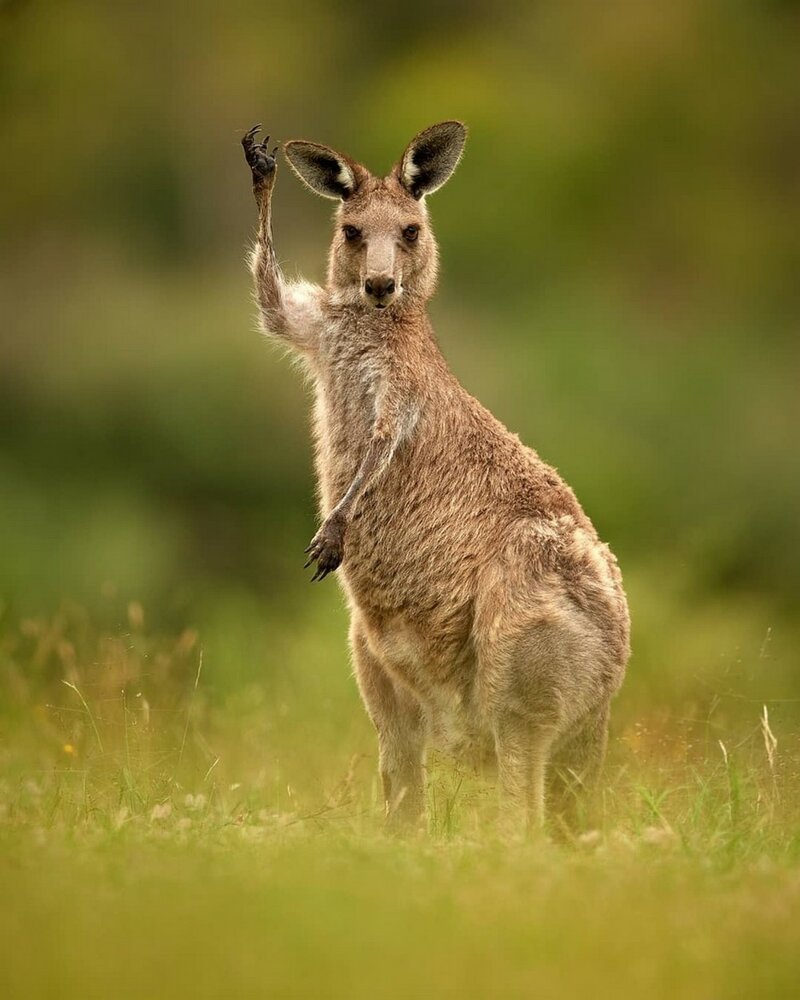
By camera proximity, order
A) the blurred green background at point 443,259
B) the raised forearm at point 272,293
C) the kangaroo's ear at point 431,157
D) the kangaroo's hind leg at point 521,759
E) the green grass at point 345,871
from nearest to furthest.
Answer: the green grass at point 345,871 → the kangaroo's hind leg at point 521,759 → the raised forearm at point 272,293 → the kangaroo's ear at point 431,157 → the blurred green background at point 443,259

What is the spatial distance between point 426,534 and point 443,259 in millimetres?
12581

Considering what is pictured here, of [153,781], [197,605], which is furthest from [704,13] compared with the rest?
[153,781]

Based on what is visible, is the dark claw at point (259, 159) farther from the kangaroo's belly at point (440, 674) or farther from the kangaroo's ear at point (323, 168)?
the kangaroo's belly at point (440, 674)

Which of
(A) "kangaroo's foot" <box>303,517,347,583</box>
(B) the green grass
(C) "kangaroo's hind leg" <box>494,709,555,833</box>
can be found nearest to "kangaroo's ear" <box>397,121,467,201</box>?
(A) "kangaroo's foot" <box>303,517,347,583</box>

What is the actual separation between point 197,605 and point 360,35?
12398mm

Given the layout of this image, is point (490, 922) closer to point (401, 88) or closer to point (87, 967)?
point (87, 967)

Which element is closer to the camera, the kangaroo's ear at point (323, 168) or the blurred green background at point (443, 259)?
the kangaroo's ear at point (323, 168)

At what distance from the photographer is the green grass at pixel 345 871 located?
12.5 ft

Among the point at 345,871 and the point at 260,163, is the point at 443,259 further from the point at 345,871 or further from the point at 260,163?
the point at 345,871

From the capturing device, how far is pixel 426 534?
6371mm

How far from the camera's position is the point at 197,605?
11.8m

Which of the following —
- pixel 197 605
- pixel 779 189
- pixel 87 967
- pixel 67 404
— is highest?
pixel 779 189

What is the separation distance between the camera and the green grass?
380 cm

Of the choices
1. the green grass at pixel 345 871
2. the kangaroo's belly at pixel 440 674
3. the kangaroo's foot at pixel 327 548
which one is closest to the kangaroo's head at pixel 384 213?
the kangaroo's foot at pixel 327 548
